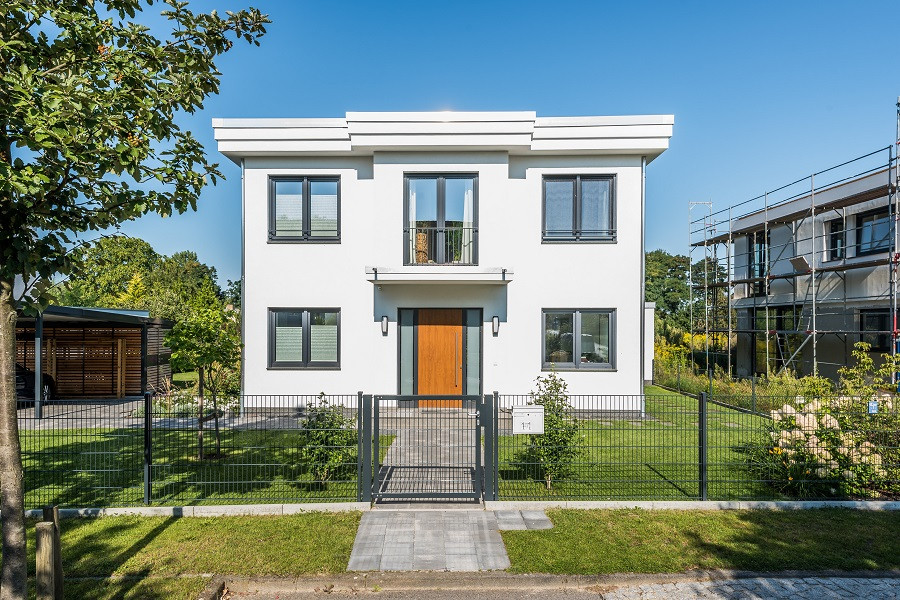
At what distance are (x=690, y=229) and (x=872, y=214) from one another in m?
6.37

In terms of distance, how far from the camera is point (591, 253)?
41.7 feet

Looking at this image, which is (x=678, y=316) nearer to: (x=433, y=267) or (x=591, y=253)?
(x=591, y=253)

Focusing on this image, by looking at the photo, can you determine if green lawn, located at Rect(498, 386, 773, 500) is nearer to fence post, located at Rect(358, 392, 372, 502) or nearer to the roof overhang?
fence post, located at Rect(358, 392, 372, 502)

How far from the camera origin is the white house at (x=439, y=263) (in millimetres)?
12430

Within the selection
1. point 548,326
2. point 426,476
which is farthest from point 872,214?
point 426,476

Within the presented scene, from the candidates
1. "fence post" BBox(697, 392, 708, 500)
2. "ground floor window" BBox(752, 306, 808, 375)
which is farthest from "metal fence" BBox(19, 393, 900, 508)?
"ground floor window" BBox(752, 306, 808, 375)

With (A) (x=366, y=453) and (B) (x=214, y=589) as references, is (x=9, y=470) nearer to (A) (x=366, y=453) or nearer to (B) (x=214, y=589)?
(B) (x=214, y=589)

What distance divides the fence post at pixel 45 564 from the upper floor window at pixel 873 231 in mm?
18898

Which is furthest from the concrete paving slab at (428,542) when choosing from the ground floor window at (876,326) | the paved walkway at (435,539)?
the ground floor window at (876,326)

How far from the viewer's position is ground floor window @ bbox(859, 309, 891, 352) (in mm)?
14211

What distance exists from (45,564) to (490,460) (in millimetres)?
4725

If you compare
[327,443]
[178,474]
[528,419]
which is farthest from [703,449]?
[178,474]

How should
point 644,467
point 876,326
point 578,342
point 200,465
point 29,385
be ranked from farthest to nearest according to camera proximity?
point 29,385
point 876,326
point 578,342
point 200,465
point 644,467

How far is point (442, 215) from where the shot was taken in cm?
1242
